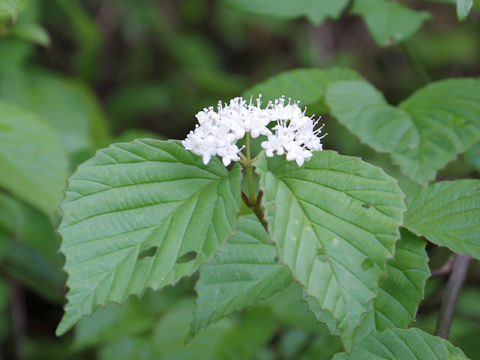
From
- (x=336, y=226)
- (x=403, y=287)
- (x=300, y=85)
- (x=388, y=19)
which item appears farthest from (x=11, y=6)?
(x=388, y=19)

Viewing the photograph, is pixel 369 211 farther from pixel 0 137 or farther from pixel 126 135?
pixel 126 135

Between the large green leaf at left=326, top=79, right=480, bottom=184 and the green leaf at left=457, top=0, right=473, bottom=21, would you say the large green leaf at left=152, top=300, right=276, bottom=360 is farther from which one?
the green leaf at left=457, top=0, right=473, bottom=21

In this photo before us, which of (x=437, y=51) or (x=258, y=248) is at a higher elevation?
(x=437, y=51)

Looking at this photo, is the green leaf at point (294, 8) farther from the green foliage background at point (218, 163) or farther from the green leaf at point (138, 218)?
the green leaf at point (138, 218)

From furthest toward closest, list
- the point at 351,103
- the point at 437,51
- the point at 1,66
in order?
1. the point at 437,51
2. the point at 1,66
3. the point at 351,103

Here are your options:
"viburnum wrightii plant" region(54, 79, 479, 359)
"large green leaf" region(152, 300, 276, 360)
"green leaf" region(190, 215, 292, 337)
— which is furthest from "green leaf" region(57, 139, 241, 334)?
"large green leaf" region(152, 300, 276, 360)

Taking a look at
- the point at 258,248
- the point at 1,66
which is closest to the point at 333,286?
the point at 258,248

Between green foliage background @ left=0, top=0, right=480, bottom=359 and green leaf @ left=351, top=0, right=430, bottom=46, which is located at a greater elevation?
green leaf @ left=351, top=0, right=430, bottom=46

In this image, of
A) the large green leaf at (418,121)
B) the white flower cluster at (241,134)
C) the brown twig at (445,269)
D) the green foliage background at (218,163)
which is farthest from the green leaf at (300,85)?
the brown twig at (445,269)
